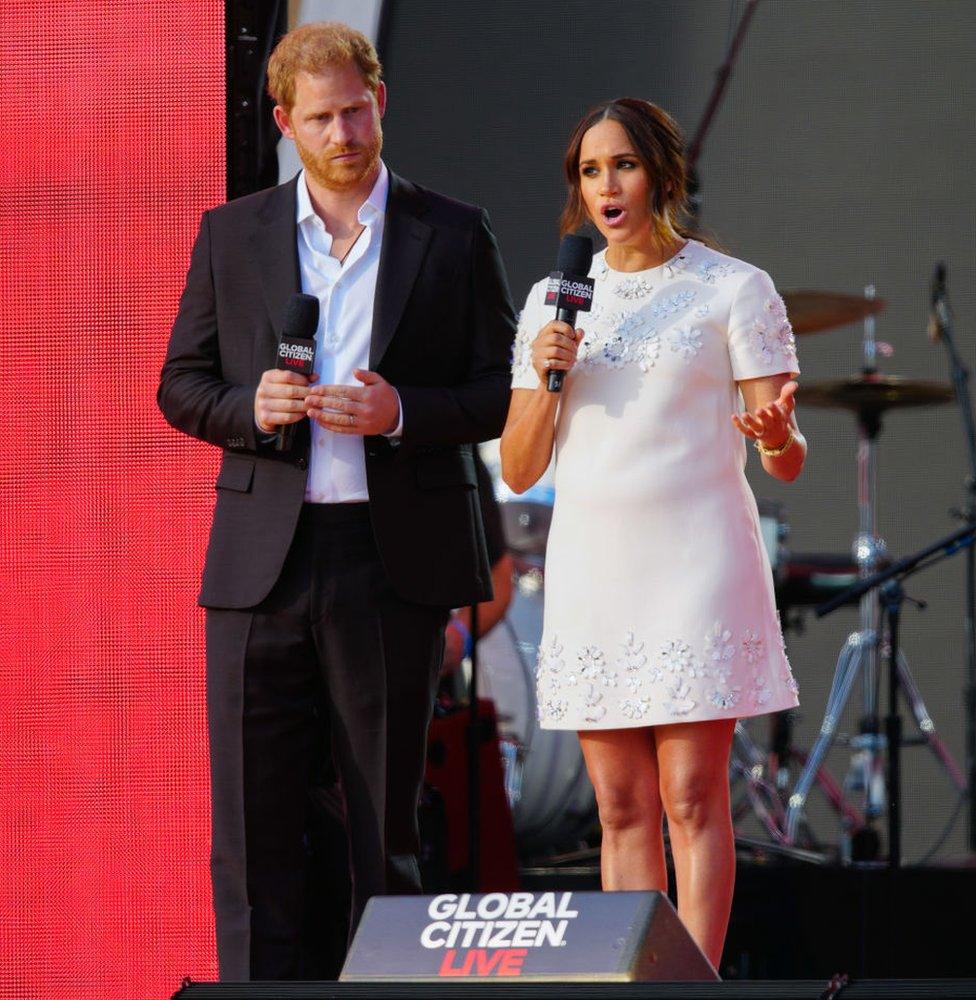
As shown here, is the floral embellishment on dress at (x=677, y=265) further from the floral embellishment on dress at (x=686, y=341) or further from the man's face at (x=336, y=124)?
the man's face at (x=336, y=124)

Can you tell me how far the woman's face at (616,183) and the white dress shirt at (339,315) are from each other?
0.41 m

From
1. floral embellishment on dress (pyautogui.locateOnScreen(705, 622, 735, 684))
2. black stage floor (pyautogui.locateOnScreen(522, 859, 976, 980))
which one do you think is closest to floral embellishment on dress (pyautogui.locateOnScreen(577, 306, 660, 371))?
floral embellishment on dress (pyautogui.locateOnScreen(705, 622, 735, 684))

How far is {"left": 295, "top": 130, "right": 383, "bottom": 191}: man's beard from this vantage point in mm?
2957

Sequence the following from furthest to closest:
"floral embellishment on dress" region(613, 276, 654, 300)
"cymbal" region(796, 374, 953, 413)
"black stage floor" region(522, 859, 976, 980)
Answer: "cymbal" region(796, 374, 953, 413)
"black stage floor" region(522, 859, 976, 980)
"floral embellishment on dress" region(613, 276, 654, 300)

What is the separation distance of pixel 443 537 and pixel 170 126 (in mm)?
1174

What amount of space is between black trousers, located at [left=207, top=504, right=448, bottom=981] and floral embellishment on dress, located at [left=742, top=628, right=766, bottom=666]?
53cm

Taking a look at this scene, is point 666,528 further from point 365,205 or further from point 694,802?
point 365,205

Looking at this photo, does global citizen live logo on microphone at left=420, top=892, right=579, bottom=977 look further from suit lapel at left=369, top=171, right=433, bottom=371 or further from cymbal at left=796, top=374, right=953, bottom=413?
cymbal at left=796, top=374, right=953, bottom=413

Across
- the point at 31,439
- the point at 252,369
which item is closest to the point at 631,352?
the point at 252,369

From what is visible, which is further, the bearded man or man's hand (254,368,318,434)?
the bearded man

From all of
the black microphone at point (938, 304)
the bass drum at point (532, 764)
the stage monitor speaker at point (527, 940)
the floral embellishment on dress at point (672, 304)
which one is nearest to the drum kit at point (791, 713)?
the bass drum at point (532, 764)

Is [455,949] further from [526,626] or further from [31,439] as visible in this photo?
[526,626]

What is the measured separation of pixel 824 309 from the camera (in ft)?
18.2

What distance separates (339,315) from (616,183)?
54 centimetres
